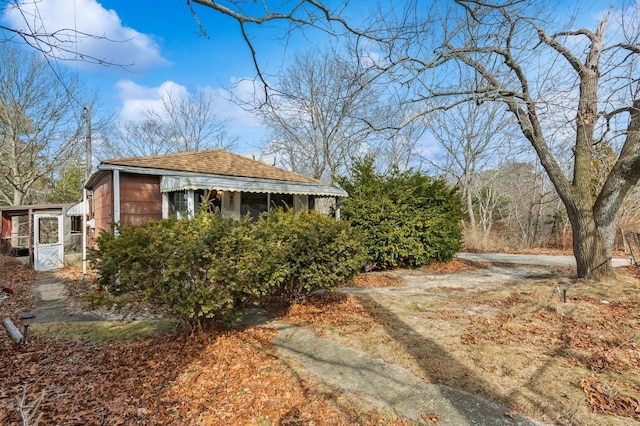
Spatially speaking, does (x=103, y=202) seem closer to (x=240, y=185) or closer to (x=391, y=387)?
(x=240, y=185)

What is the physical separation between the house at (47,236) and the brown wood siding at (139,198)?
6.06 m

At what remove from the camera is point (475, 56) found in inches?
285

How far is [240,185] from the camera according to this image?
29.9 feet

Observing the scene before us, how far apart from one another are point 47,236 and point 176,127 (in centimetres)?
1198

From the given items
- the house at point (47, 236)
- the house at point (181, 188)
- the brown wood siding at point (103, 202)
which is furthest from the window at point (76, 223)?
the brown wood siding at point (103, 202)

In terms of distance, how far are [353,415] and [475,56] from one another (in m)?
7.70

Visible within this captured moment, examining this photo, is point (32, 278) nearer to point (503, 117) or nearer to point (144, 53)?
point (144, 53)

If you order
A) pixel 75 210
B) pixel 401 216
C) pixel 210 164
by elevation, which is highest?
pixel 210 164

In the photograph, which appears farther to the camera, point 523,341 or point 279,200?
point 279,200

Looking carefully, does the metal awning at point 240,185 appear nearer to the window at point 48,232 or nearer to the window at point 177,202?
the window at point 177,202

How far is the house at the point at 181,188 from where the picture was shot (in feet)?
27.8

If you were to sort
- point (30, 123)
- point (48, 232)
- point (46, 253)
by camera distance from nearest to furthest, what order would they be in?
point (46, 253) → point (48, 232) → point (30, 123)

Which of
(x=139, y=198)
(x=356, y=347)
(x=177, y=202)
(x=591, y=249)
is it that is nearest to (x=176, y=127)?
(x=177, y=202)

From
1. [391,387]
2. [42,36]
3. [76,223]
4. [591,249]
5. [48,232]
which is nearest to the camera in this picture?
[42,36]
